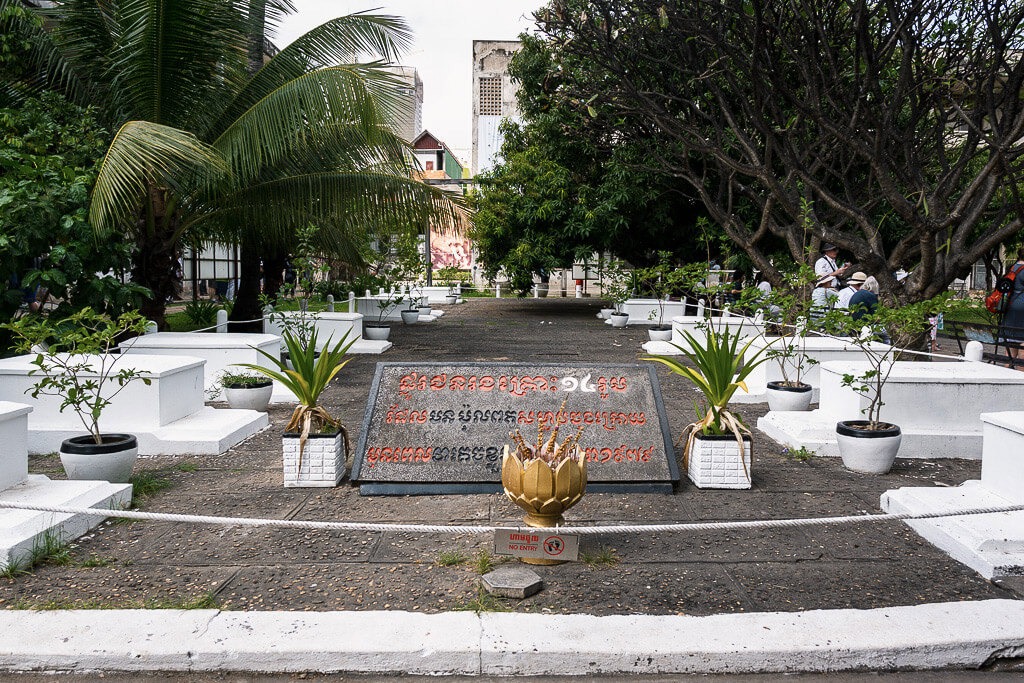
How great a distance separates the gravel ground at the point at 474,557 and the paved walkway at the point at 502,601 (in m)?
0.02

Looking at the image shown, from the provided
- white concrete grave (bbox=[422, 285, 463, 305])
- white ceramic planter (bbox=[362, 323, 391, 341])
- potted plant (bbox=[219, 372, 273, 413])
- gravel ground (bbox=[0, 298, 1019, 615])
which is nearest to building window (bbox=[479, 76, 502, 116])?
white concrete grave (bbox=[422, 285, 463, 305])

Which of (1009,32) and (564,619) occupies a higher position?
(1009,32)

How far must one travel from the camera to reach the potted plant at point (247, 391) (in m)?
9.66

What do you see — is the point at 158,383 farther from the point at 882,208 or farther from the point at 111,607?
the point at 882,208

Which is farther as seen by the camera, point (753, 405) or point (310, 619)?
point (753, 405)

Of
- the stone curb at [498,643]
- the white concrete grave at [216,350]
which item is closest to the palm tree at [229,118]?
the white concrete grave at [216,350]

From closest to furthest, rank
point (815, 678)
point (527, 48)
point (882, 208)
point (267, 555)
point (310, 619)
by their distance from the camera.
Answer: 1. point (815, 678)
2. point (310, 619)
3. point (267, 555)
4. point (882, 208)
5. point (527, 48)

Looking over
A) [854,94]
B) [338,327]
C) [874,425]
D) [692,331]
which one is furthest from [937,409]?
[338,327]

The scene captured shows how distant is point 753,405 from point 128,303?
828 cm

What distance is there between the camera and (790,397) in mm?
9500

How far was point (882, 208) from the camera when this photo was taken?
2205 centimetres

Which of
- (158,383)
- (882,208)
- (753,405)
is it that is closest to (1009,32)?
(753,405)

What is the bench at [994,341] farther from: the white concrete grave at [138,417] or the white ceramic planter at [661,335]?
the white concrete grave at [138,417]

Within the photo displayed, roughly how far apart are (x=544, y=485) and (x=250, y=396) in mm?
5988
